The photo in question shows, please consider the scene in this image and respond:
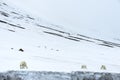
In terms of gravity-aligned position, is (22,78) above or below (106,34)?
below

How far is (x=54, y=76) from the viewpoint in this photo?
388cm

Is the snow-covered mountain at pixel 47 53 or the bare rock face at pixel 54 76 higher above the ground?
the snow-covered mountain at pixel 47 53

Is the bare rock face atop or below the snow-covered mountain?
below

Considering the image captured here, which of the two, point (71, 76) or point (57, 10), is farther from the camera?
point (57, 10)

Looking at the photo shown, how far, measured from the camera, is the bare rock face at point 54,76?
3.65m

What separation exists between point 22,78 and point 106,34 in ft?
167

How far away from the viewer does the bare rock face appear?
3652mm

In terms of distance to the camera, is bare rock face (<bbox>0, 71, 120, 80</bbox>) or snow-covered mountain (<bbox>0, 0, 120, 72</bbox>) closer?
bare rock face (<bbox>0, 71, 120, 80</bbox>)

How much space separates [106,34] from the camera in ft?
177

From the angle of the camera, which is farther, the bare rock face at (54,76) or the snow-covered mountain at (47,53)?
the snow-covered mountain at (47,53)

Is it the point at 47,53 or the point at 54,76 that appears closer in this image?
the point at 54,76

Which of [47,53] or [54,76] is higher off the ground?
[47,53]

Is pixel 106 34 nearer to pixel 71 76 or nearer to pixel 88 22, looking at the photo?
pixel 88 22

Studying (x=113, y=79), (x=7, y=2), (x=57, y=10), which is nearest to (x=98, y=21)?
(x=57, y=10)
